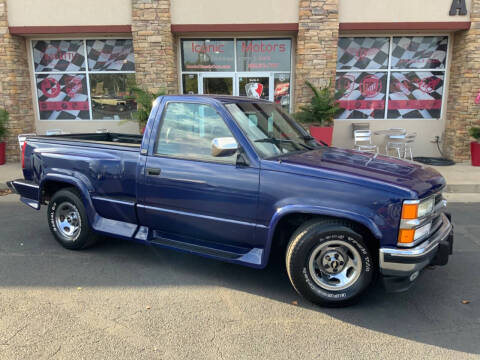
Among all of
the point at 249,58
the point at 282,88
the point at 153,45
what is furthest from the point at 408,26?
the point at 153,45

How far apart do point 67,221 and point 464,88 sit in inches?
412

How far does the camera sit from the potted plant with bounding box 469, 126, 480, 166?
10055 millimetres

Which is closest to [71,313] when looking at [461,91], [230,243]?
[230,243]

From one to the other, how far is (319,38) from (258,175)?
26.6ft

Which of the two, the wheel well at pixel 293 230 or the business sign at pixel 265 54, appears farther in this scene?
the business sign at pixel 265 54

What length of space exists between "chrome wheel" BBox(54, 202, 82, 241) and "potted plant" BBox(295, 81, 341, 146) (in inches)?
273

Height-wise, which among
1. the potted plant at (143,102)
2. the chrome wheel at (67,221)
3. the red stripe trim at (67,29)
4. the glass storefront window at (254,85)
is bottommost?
the chrome wheel at (67,221)

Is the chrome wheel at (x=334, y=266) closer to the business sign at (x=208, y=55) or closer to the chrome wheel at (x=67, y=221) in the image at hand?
the chrome wheel at (x=67, y=221)

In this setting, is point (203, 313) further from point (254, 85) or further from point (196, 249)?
point (254, 85)

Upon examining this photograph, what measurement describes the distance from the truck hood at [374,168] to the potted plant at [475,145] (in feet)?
24.7

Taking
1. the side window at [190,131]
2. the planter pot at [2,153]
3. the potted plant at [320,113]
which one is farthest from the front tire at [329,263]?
the planter pot at [2,153]

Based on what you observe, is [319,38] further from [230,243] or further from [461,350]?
[461,350]

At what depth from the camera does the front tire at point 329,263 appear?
3291 millimetres

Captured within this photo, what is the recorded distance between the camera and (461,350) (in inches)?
111
